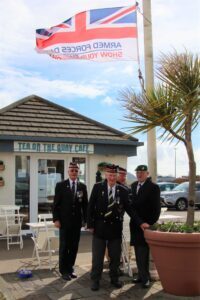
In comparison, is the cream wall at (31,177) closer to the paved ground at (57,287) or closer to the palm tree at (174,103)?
the paved ground at (57,287)

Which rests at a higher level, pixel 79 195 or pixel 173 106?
pixel 173 106

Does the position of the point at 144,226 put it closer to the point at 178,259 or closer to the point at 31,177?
the point at 178,259

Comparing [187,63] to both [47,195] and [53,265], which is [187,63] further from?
[47,195]

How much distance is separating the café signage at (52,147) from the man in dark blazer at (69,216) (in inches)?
166

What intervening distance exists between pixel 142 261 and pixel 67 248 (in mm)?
1346

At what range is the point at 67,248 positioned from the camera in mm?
7410

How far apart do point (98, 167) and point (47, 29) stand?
388 cm

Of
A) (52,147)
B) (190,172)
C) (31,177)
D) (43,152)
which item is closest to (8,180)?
Result: (31,177)

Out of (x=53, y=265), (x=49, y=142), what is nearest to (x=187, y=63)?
(x=53, y=265)

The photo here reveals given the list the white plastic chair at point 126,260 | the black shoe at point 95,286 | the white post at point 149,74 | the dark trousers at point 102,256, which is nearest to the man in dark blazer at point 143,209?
the dark trousers at point 102,256

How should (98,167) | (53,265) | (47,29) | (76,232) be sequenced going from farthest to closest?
(98,167)
(47,29)
(53,265)
(76,232)

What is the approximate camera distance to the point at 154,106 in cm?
696

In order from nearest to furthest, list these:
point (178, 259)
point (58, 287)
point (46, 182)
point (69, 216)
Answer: point (178, 259) → point (58, 287) → point (69, 216) → point (46, 182)

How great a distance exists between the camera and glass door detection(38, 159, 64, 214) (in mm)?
11906
